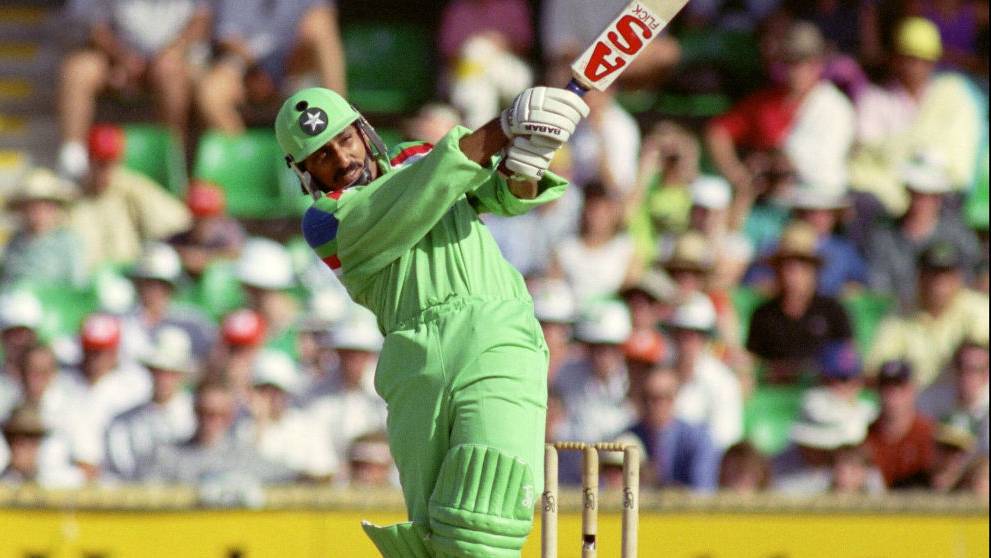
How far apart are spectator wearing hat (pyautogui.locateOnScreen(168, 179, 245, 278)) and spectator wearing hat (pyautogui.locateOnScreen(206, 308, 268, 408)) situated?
52cm

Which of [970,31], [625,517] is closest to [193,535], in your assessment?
[625,517]

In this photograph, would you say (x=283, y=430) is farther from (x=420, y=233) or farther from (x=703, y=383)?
(x=420, y=233)

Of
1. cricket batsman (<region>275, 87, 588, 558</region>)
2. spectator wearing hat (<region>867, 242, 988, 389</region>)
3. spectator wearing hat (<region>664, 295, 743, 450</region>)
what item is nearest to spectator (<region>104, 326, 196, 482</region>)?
spectator wearing hat (<region>664, 295, 743, 450</region>)

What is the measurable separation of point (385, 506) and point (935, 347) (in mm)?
2918

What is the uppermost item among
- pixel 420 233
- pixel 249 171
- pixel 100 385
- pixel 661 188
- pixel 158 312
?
pixel 249 171

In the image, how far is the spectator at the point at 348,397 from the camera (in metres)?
7.31

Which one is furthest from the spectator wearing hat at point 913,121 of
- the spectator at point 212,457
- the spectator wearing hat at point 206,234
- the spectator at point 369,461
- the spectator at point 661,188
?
the spectator at point 212,457

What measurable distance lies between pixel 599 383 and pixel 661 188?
4.51 feet

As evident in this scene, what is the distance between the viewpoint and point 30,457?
23.5ft

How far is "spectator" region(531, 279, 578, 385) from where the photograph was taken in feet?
24.5

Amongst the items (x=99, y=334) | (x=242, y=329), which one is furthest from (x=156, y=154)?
(x=242, y=329)

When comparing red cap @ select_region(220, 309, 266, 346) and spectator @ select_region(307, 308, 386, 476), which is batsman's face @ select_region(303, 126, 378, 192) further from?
red cap @ select_region(220, 309, 266, 346)

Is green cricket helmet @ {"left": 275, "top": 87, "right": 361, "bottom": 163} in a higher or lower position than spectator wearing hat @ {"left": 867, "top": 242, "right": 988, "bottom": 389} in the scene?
lower

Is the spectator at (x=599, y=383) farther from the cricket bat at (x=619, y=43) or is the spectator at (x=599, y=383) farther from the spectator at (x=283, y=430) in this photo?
the cricket bat at (x=619, y=43)
